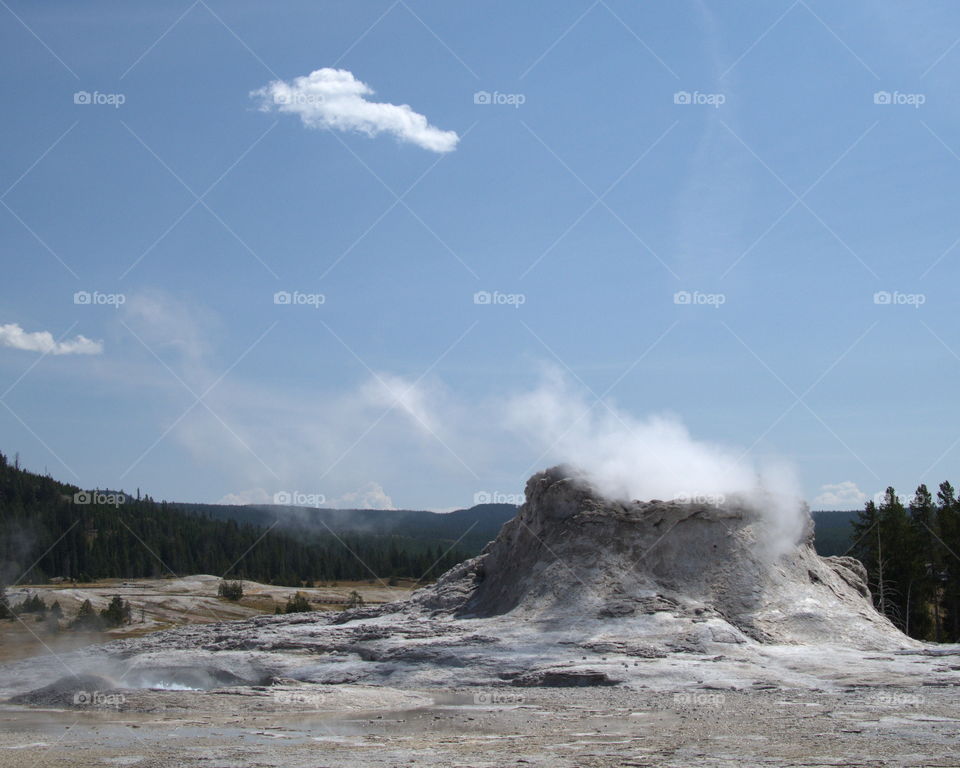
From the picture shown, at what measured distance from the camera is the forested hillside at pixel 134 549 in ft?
295

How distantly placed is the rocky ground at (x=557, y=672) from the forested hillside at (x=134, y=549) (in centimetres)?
6292

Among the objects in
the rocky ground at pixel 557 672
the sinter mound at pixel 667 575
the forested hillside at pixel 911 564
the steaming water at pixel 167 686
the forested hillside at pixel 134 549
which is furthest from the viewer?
the forested hillside at pixel 134 549

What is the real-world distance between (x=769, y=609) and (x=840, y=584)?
16.0 feet

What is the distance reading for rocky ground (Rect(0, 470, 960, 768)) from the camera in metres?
14.9

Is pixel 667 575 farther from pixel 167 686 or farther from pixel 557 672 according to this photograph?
pixel 167 686

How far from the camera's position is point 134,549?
312 feet

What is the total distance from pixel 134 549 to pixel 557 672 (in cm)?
8170

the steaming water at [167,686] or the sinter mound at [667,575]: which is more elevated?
the sinter mound at [667,575]

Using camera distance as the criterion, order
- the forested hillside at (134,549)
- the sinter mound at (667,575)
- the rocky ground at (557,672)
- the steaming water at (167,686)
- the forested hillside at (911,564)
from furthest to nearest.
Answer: the forested hillside at (134,549) → the forested hillside at (911,564) → the sinter mound at (667,575) → the steaming water at (167,686) → the rocky ground at (557,672)

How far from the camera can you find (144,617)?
56500mm

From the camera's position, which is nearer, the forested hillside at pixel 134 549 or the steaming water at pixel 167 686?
the steaming water at pixel 167 686

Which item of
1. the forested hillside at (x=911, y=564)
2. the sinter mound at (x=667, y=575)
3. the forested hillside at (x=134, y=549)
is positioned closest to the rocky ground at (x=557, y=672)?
the sinter mound at (x=667, y=575)

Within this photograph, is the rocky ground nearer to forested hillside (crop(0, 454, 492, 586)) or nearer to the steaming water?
the steaming water

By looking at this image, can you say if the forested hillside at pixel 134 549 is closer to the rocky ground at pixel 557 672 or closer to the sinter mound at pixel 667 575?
the rocky ground at pixel 557 672
